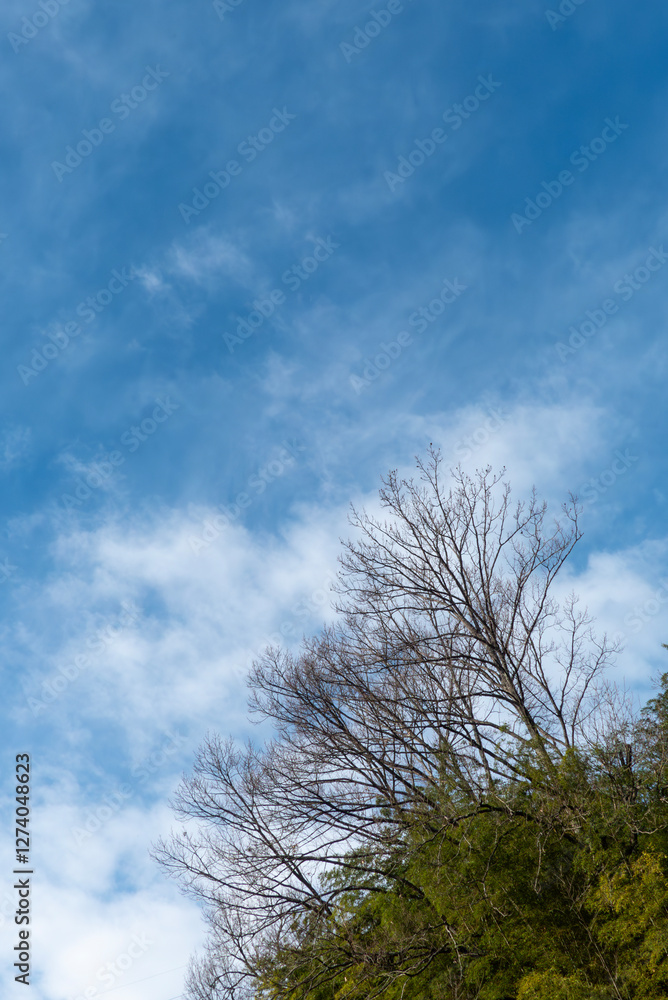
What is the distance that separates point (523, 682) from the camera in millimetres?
16172

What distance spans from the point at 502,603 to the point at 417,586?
2.04 m

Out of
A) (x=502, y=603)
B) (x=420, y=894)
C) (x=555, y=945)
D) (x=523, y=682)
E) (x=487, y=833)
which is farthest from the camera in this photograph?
(x=502, y=603)

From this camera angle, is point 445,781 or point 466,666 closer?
point 445,781

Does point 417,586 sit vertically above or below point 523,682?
above

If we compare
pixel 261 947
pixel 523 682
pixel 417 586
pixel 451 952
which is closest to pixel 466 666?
pixel 523 682

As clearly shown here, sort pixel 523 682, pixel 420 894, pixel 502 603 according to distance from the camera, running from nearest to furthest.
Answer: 1. pixel 420 894
2. pixel 523 682
3. pixel 502 603

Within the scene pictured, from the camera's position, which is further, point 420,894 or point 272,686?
point 272,686

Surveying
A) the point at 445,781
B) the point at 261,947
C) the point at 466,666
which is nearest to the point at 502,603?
the point at 466,666

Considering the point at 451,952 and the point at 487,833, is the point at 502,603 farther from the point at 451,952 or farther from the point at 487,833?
the point at 451,952

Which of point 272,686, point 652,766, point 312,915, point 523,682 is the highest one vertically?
point 272,686

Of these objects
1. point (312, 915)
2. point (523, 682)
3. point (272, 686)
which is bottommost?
point (312, 915)

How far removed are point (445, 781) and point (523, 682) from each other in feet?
9.56

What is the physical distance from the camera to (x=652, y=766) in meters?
12.7

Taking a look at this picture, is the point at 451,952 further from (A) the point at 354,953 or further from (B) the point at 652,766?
(B) the point at 652,766
